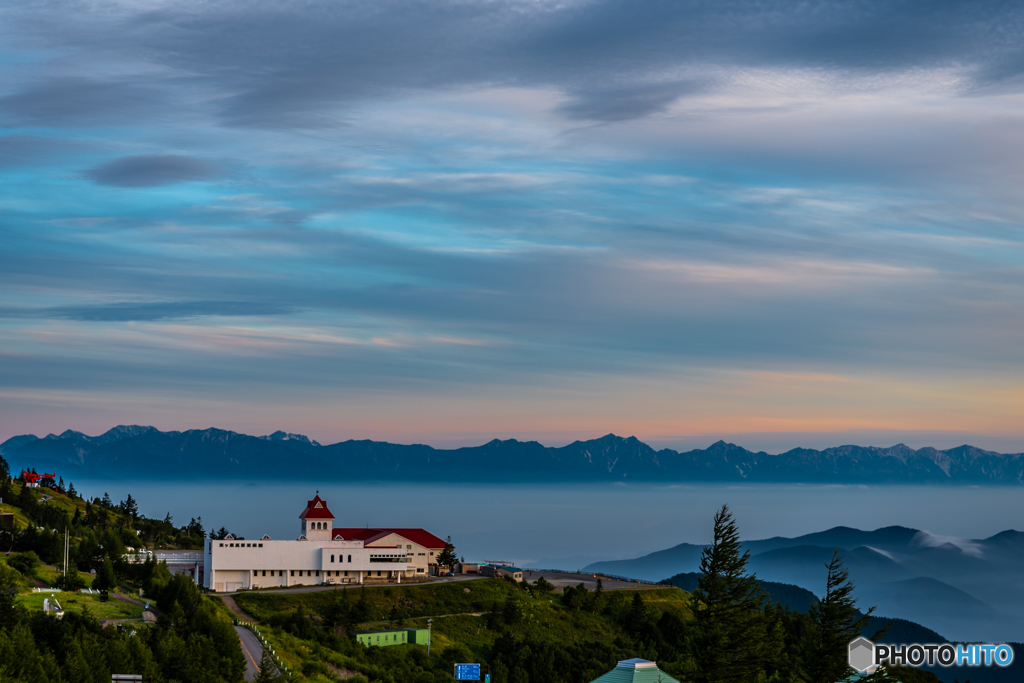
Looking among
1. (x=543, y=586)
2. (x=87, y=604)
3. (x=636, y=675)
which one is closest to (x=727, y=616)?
(x=636, y=675)

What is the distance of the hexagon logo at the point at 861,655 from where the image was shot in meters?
54.4

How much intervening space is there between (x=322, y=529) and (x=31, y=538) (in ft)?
110

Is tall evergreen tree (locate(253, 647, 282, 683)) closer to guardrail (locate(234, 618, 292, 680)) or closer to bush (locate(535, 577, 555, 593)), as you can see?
guardrail (locate(234, 618, 292, 680))

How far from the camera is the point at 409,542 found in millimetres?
122000

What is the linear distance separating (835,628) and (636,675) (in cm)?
1312

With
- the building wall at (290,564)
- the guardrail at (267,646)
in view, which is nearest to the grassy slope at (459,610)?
the guardrail at (267,646)

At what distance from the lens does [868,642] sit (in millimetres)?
54625

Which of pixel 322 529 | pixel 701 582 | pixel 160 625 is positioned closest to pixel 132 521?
pixel 322 529

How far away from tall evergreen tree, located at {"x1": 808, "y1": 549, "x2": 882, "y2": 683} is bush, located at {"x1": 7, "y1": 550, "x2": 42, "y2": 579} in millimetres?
60326

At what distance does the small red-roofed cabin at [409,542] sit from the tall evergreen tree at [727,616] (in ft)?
217

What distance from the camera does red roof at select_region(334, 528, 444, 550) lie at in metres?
121

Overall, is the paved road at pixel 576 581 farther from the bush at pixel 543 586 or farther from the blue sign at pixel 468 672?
the blue sign at pixel 468 672

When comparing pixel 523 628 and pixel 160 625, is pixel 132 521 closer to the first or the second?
pixel 523 628

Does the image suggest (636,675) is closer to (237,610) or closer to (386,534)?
(237,610)
